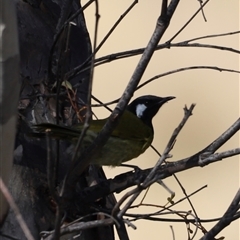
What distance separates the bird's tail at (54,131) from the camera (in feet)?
4.86

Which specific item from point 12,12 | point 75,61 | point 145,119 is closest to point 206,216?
point 145,119

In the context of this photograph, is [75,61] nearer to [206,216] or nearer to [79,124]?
[79,124]

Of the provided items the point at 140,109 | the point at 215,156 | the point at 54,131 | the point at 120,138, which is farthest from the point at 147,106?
the point at 215,156

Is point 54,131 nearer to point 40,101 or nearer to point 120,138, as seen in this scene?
point 40,101

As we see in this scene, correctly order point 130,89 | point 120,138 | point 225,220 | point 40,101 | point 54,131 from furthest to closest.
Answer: point 120,138 < point 40,101 < point 54,131 < point 225,220 < point 130,89

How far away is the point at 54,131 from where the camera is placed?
5.06 ft

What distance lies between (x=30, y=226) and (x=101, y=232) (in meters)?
0.30

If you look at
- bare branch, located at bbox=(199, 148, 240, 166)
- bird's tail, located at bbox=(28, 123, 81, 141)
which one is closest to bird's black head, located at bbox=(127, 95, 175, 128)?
bird's tail, located at bbox=(28, 123, 81, 141)

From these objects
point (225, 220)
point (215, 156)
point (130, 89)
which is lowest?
point (225, 220)

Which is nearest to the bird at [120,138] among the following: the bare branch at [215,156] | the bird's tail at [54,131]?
the bird's tail at [54,131]

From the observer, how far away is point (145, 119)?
2.55 m

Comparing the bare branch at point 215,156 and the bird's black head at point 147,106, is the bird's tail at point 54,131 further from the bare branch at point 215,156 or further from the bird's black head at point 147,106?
the bird's black head at point 147,106

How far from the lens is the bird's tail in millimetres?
1482

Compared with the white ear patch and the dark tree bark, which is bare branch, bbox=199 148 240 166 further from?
the white ear patch
